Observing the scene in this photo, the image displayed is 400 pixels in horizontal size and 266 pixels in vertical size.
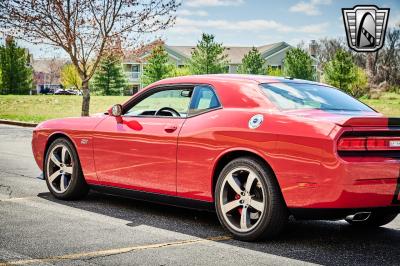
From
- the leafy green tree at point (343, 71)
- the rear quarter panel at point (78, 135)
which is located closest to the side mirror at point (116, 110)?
the rear quarter panel at point (78, 135)

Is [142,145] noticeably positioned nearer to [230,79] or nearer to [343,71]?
[230,79]

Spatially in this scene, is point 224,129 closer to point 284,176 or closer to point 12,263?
point 284,176

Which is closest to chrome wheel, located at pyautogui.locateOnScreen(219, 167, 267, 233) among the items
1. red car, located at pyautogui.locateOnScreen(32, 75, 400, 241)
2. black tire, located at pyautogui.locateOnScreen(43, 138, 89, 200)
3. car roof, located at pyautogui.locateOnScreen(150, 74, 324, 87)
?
red car, located at pyautogui.locateOnScreen(32, 75, 400, 241)

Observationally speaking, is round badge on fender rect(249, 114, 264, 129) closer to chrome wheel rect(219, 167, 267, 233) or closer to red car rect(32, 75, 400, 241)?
red car rect(32, 75, 400, 241)

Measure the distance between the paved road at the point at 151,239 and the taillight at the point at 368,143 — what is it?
0.83 metres

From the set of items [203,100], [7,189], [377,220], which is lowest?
[7,189]

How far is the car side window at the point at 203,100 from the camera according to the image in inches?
221

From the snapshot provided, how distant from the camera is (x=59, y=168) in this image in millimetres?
7102

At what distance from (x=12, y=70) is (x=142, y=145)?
58.0m

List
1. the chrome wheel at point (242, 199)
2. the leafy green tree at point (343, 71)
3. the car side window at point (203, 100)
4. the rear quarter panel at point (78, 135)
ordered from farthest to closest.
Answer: the leafy green tree at point (343, 71), the rear quarter panel at point (78, 135), the car side window at point (203, 100), the chrome wheel at point (242, 199)

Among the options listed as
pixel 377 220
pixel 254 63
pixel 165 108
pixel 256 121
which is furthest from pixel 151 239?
pixel 254 63

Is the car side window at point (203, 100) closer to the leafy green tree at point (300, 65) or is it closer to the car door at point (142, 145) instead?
the car door at point (142, 145)

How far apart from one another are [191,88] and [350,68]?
5066cm

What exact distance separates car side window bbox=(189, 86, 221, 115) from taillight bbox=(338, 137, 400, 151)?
55.2 inches
